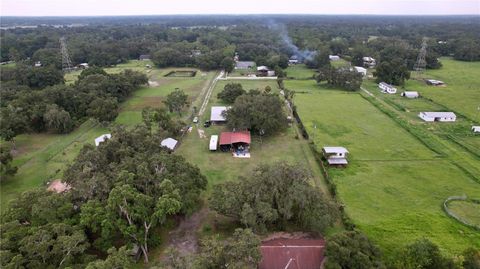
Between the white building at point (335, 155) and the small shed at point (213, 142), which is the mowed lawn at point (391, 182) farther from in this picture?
the small shed at point (213, 142)

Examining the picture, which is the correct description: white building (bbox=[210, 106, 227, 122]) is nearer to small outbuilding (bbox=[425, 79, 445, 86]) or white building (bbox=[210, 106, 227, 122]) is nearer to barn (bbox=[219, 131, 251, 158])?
barn (bbox=[219, 131, 251, 158])

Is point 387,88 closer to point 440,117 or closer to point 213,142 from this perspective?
Answer: point 440,117

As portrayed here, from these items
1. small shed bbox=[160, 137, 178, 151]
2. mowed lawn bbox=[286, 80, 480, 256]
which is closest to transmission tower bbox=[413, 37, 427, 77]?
mowed lawn bbox=[286, 80, 480, 256]

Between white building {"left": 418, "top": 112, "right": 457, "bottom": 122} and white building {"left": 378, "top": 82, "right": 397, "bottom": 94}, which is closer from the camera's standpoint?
white building {"left": 418, "top": 112, "right": 457, "bottom": 122}

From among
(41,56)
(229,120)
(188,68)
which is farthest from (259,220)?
(41,56)

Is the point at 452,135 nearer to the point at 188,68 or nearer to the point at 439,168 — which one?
the point at 439,168

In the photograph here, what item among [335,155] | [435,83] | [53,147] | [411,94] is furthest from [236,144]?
[435,83]
